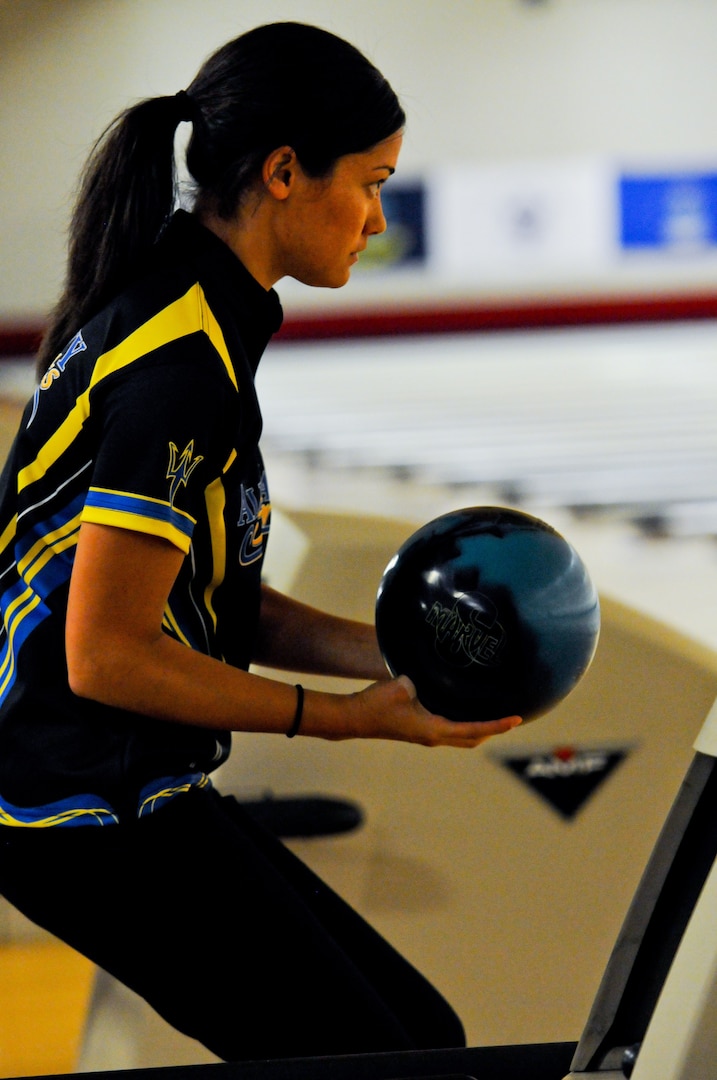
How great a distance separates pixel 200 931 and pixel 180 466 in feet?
1.48

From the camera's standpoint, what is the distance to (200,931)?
1291 millimetres

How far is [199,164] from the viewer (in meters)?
1.34

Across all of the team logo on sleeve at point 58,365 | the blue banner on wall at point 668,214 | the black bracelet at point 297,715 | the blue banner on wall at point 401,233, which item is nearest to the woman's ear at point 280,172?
the team logo on sleeve at point 58,365

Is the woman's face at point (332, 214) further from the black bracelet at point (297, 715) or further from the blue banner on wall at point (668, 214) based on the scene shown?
the blue banner on wall at point (668, 214)

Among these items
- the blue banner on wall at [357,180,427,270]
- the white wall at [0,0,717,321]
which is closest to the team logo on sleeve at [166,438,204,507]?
the white wall at [0,0,717,321]

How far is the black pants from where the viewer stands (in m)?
1.29

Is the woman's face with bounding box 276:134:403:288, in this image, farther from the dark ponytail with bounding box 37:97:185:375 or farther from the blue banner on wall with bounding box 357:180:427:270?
the blue banner on wall with bounding box 357:180:427:270

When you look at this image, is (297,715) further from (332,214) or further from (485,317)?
(485,317)

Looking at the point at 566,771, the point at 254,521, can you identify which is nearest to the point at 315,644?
the point at 254,521

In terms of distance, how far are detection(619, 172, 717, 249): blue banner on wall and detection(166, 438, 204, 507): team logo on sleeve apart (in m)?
8.43

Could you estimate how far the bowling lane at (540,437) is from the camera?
128 inches

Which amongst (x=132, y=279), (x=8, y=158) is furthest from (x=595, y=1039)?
(x=8, y=158)

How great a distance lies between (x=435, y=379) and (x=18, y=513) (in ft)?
23.6

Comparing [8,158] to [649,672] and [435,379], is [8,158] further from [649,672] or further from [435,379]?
[649,672]
